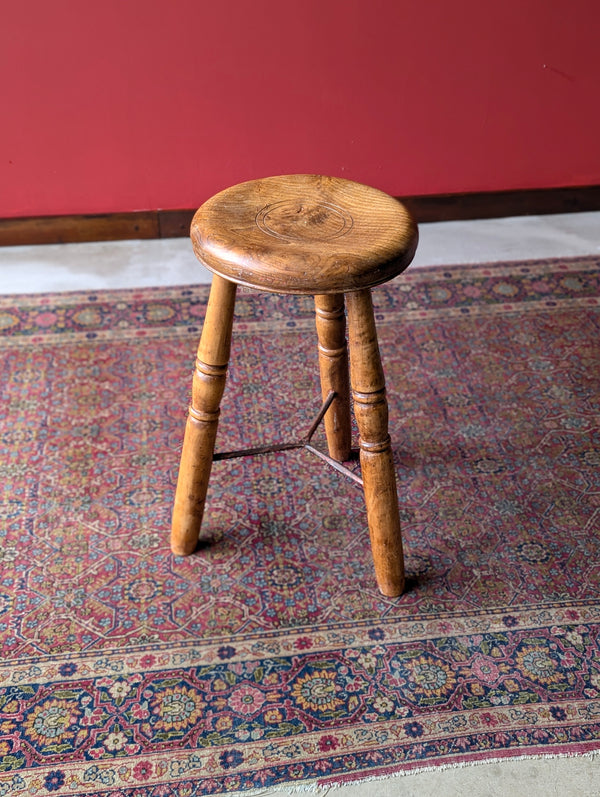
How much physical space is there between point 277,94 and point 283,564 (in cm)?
182

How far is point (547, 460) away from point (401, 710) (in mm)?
861

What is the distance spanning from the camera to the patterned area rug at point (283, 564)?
5.30 ft

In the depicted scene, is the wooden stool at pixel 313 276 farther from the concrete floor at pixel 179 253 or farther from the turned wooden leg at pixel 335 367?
the concrete floor at pixel 179 253

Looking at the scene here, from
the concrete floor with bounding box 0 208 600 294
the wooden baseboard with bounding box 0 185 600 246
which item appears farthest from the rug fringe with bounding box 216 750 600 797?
the wooden baseboard with bounding box 0 185 600 246

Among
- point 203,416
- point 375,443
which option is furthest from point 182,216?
point 375,443

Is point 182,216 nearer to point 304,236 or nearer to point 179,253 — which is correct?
point 179,253


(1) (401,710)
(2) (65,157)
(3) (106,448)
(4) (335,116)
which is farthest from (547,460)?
(2) (65,157)

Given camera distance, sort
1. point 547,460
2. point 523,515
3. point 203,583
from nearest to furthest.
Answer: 1. point 203,583
2. point 523,515
3. point 547,460

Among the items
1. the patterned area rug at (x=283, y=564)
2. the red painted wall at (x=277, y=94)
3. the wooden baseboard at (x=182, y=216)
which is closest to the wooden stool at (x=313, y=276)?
the patterned area rug at (x=283, y=564)

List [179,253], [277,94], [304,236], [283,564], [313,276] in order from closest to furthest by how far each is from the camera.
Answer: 1. [313,276]
2. [304,236]
3. [283,564]
4. [277,94]
5. [179,253]

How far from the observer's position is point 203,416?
1793mm

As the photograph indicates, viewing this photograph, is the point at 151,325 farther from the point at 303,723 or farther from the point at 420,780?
the point at 420,780

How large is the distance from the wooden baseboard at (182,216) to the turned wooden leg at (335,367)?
1.38 meters

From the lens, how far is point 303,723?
164 centimetres
